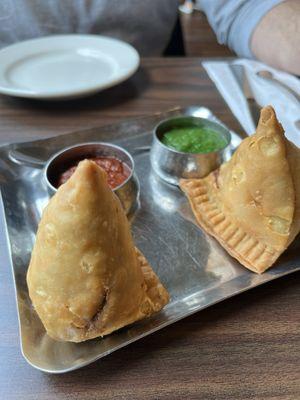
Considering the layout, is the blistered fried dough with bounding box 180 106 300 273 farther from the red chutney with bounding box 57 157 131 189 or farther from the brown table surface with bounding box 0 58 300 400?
the red chutney with bounding box 57 157 131 189

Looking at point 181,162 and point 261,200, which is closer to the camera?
point 261,200

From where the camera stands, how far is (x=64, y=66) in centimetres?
152

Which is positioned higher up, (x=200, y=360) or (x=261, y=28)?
(x=261, y=28)

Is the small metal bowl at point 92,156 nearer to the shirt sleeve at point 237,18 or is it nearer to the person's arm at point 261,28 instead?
the person's arm at point 261,28

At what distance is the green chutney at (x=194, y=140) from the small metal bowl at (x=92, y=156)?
13 cm

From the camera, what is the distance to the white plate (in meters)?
1.33

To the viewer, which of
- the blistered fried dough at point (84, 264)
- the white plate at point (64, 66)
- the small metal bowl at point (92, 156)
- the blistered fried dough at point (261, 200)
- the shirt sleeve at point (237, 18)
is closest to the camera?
the blistered fried dough at point (84, 264)

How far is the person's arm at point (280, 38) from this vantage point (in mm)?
1391

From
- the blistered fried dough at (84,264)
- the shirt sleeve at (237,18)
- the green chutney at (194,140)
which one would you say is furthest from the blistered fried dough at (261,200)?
the shirt sleeve at (237,18)

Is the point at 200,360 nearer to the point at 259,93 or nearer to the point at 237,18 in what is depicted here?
the point at 259,93

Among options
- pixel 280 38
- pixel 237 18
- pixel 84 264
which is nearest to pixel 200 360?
pixel 84 264

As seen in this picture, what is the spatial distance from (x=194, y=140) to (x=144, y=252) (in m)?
0.34

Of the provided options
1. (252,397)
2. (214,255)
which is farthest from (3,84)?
(252,397)

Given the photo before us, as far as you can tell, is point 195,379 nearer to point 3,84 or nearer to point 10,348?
point 10,348
